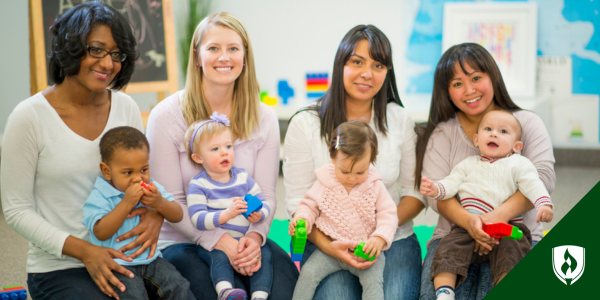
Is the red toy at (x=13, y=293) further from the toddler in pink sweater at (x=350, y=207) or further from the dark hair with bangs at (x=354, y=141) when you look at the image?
the dark hair with bangs at (x=354, y=141)

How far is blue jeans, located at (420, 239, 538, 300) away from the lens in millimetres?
1860

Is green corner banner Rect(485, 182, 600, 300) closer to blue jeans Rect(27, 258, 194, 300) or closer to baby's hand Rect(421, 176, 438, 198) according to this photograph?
baby's hand Rect(421, 176, 438, 198)

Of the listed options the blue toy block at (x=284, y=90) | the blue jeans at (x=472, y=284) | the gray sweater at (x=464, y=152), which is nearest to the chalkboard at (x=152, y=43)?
the blue toy block at (x=284, y=90)

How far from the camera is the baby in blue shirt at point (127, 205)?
5.61ft

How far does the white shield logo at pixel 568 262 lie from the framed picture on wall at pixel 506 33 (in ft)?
11.6

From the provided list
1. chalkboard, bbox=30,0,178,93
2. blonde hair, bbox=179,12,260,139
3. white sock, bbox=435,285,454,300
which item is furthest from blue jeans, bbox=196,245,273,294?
chalkboard, bbox=30,0,178,93

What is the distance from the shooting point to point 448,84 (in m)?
2.18

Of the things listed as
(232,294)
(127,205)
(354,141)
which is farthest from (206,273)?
(354,141)

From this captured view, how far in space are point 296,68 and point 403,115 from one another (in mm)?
3705

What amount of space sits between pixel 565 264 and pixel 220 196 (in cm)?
130

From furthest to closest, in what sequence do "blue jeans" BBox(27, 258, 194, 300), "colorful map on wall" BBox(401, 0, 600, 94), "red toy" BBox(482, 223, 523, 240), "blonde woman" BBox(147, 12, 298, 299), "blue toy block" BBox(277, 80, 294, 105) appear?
"blue toy block" BBox(277, 80, 294, 105) < "colorful map on wall" BBox(401, 0, 600, 94) < "blonde woman" BBox(147, 12, 298, 299) < "red toy" BBox(482, 223, 523, 240) < "blue jeans" BBox(27, 258, 194, 300)

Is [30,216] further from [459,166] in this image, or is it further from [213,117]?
[459,166]

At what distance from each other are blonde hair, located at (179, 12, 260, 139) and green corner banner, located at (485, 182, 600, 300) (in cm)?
116

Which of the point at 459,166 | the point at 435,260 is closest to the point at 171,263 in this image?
the point at 435,260
